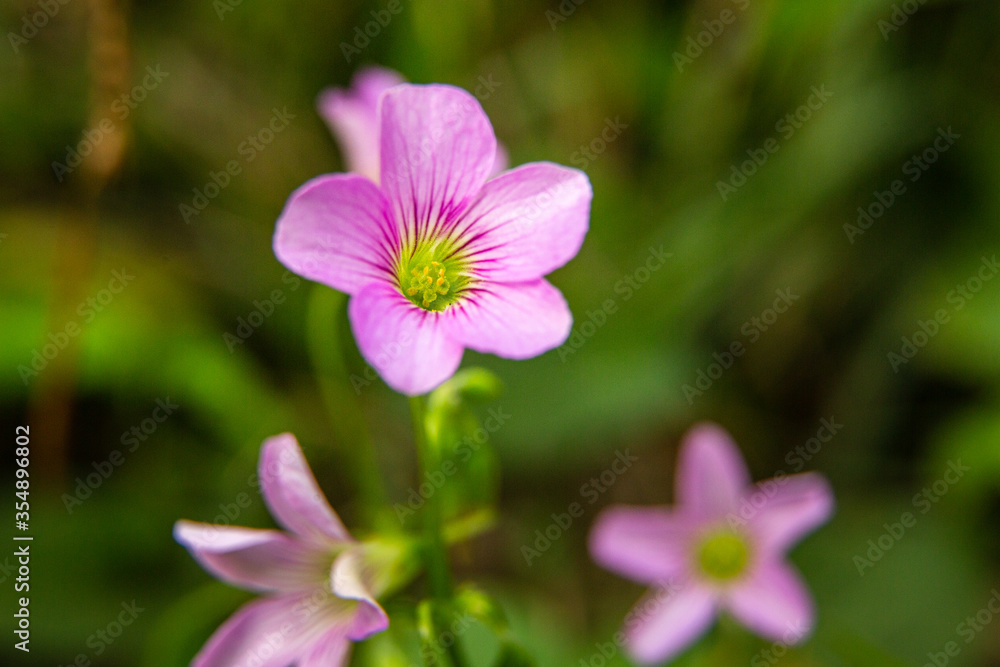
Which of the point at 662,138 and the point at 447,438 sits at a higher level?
the point at 662,138

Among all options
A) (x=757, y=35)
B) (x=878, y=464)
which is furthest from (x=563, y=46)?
(x=878, y=464)

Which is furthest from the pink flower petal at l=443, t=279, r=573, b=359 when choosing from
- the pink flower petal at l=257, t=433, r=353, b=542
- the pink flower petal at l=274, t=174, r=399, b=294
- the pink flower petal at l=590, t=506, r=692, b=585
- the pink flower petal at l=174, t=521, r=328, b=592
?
the pink flower petal at l=590, t=506, r=692, b=585

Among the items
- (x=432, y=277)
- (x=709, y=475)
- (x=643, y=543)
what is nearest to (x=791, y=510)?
(x=709, y=475)

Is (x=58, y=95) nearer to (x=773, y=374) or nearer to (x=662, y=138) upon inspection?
(x=662, y=138)

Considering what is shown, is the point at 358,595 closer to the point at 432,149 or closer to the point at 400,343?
the point at 400,343

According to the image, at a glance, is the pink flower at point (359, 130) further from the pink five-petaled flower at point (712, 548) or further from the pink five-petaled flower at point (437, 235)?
the pink five-petaled flower at point (712, 548)

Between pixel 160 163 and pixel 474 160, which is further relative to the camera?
pixel 160 163

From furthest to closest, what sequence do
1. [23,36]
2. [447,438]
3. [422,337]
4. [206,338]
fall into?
[23,36]
[206,338]
[447,438]
[422,337]
